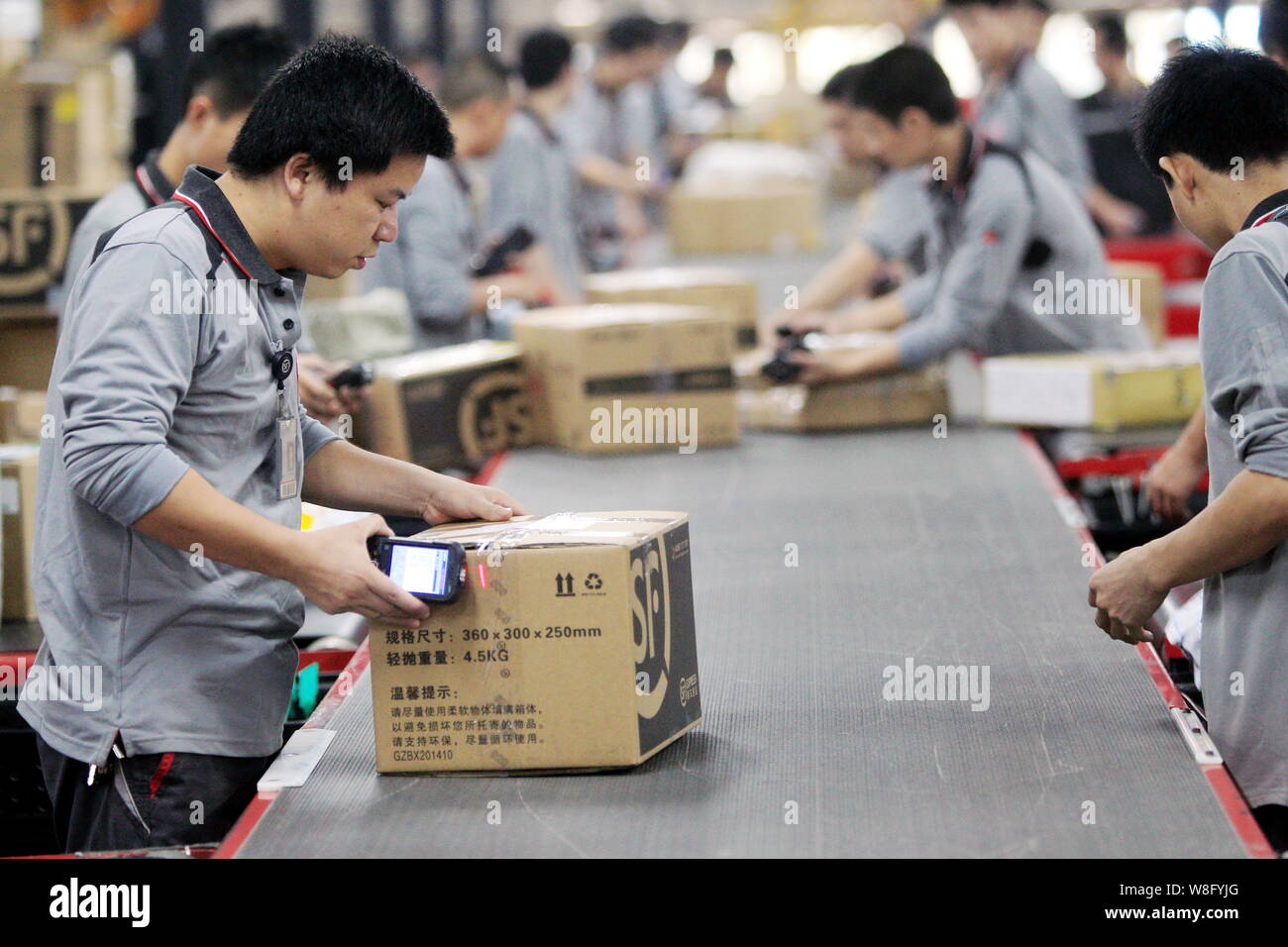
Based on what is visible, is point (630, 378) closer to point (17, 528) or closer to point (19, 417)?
point (19, 417)

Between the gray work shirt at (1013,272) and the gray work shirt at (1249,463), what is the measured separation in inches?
88.4

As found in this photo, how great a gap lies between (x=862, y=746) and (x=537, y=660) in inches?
19.8

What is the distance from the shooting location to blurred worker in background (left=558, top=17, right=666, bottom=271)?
923 centimetres

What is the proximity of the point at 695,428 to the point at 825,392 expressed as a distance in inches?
18.5

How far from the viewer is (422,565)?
1.88 meters

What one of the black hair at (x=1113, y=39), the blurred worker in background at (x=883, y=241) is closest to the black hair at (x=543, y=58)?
the blurred worker in background at (x=883, y=241)

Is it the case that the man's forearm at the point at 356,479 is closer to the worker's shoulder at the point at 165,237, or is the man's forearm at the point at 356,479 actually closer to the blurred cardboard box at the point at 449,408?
the worker's shoulder at the point at 165,237

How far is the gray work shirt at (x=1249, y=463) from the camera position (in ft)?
6.59

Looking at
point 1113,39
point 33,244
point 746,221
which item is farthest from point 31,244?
point 1113,39

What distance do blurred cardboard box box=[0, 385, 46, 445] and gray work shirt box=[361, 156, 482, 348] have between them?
1.29 m

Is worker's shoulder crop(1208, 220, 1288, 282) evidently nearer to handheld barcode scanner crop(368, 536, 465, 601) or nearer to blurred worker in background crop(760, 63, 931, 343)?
handheld barcode scanner crop(368, 536, 465, 601)

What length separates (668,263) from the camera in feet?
32.0

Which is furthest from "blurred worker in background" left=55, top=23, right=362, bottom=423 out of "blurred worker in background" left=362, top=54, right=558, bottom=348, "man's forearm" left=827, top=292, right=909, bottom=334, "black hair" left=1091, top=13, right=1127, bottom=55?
"black hair" left=1091, top=13, right=1127, bottom=55
